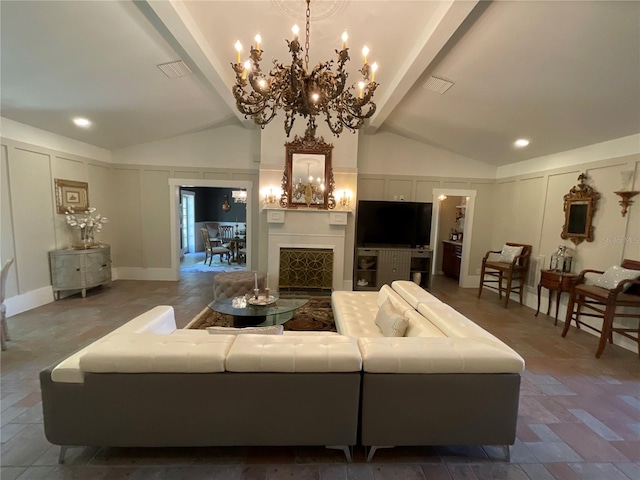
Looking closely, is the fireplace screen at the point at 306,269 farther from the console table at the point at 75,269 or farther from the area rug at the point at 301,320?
the console table at the point at 75,269

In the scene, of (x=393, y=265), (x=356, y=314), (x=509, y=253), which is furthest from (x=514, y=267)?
(x=356, y=314)

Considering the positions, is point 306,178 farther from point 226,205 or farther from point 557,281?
point 226,205

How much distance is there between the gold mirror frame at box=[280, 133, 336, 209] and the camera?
4.98m

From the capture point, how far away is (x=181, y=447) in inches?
67.9

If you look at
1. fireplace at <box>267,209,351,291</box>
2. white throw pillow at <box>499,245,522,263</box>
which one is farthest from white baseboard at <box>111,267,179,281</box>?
white throw pillow at <box>499,245,522,263</box>

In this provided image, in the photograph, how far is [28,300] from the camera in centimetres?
392

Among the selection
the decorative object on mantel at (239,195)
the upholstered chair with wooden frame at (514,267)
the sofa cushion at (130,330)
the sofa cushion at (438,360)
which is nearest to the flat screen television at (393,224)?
the upholstered chair with wooden frame at (514,267)

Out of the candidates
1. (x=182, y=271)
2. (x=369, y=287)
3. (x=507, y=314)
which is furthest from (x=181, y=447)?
(x=182, y=271)

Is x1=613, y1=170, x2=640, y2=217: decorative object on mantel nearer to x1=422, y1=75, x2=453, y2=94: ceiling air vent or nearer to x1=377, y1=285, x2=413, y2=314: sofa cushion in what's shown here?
x1=422, y1=75, x2=453, y2=94: ceiling air vent

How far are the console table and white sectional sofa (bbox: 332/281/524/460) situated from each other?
482cm

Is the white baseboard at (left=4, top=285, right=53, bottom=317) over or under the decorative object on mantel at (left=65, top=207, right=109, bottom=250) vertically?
under

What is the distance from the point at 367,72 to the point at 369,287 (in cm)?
416

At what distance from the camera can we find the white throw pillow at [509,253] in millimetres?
4779

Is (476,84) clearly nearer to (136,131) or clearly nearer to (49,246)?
(136,131)
